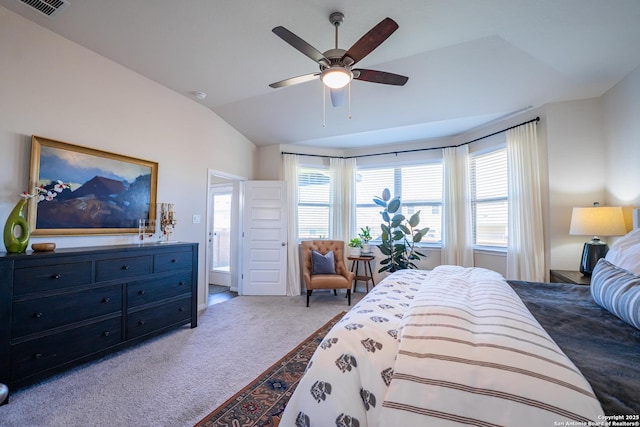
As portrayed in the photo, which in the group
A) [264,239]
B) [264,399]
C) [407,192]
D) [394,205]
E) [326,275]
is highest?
[407,192]

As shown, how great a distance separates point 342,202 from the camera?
16.7 feet

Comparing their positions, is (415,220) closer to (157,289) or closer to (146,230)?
(157,289)

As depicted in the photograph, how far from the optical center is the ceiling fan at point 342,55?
179 centimetres

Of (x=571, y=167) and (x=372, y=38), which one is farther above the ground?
(x=372, y=38)

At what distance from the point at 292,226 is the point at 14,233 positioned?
329cm

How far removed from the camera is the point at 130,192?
2.94 m

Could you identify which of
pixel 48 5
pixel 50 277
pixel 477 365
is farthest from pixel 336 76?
Result: pixel 50 277

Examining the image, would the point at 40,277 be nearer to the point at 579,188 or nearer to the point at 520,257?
the point at 520,257

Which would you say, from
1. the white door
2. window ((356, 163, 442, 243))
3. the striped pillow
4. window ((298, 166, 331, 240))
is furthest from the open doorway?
the striped pillow

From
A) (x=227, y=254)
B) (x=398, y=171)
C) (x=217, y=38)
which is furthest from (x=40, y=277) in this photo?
(x=398, y=171)

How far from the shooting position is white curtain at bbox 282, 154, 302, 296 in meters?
4.68

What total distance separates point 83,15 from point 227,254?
4078 millimetres

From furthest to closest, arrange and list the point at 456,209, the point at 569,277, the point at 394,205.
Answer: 1. the point at 394,205
2. the point at 456,209
3. the point at 569,277

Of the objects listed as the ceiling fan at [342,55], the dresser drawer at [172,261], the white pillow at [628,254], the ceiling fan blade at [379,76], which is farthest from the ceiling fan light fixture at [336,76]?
the dresser drawer at [172,261]
